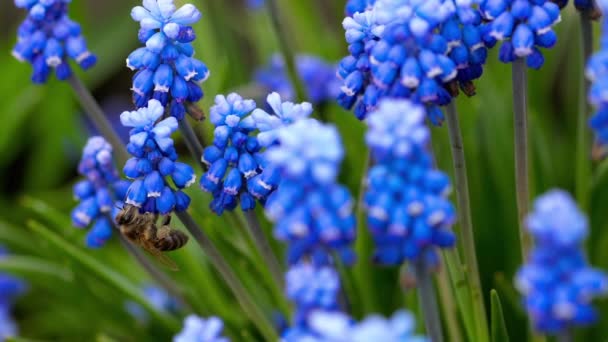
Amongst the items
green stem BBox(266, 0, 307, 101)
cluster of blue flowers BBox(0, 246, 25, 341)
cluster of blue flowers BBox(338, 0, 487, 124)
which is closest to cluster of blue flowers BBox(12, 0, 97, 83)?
green stem BBox(266, 0, 307, 101)

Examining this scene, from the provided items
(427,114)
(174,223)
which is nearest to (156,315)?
(174,223)

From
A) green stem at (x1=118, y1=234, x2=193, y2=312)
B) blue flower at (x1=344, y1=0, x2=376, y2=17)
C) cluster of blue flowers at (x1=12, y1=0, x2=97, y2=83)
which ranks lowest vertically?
green stem at (x1=118, y1=234, x2=193, y2=312)

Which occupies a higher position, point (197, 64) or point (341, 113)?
point (341, 113)

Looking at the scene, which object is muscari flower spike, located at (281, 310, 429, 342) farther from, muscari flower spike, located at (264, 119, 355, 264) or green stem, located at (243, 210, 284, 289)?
green stem, located at (243, 210, 284, 289)

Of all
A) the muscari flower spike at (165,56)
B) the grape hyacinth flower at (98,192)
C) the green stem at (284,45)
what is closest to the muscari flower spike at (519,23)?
the muscari flower spike at (165,56)

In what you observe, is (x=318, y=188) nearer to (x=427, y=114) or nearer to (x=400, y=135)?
(x=400, y=135)
